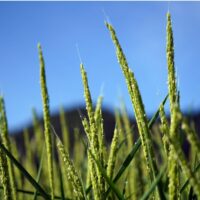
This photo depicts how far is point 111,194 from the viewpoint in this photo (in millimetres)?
631

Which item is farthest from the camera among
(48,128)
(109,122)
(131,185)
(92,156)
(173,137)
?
(109,122)

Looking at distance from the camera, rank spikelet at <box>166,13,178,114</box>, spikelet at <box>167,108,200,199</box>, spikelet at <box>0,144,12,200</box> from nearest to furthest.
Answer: spikelet at <box>167,108,200,199</box> → spikelet at <box>166,13,178,114</box> → spikelet at <box>0,144,12,200</box>

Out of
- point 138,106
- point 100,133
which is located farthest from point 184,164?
point 100,133

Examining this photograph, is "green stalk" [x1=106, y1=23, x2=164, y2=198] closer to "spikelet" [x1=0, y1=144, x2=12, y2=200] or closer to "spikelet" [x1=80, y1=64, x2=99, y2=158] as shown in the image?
"spikelet" [x1=80, y1=64, x2=99, y2=158]

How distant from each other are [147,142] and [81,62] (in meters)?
0.18

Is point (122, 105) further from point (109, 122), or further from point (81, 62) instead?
point (109, 122)

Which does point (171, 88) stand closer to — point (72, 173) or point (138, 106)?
point (138, 106)

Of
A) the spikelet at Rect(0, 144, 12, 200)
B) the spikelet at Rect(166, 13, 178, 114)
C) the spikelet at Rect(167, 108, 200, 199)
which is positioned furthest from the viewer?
the spikelet at Rect(0, 144, 12, 200)

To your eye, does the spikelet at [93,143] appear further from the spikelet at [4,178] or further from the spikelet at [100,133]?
the spikelet at [4,178]

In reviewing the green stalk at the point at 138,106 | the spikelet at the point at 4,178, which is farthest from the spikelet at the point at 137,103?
the spikelet at the point at 4,178

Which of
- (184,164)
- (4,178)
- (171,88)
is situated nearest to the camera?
(184,164)

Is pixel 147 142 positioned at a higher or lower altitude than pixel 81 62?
lower

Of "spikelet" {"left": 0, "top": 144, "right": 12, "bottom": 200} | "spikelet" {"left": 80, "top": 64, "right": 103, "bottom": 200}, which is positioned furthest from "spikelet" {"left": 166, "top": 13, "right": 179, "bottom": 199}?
"spikelet" {"left": 0, "top": 144, "right": 12, "bottom": 200}

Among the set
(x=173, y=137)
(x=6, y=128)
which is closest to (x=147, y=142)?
(x=173, y=137)
